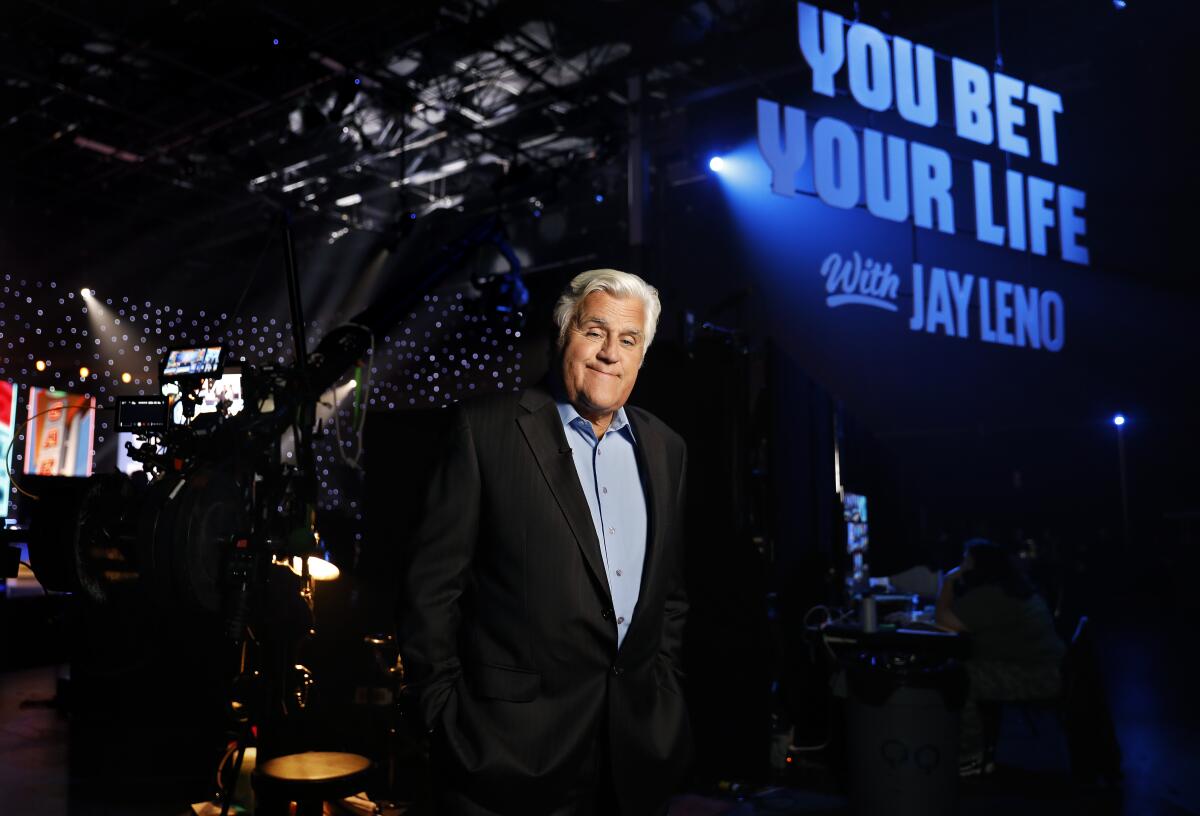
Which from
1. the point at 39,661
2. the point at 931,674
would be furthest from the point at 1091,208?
the point at 39,661

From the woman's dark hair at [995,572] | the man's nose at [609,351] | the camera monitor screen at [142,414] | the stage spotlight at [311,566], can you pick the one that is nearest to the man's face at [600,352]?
the man's nose at [609,351]

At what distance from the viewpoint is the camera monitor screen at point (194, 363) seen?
437 centimetres

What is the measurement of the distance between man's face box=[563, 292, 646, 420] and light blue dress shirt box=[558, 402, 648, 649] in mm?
72

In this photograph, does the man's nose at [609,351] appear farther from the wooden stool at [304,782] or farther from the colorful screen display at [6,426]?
the colorful screen display at [6,426]

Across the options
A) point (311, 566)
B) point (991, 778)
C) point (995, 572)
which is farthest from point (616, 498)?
point (991, 778)

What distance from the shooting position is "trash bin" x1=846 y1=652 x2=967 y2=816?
163 inches

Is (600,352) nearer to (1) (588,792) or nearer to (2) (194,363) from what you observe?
(1) (588,792)

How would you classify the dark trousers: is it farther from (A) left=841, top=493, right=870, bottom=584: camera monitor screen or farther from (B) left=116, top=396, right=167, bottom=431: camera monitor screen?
(A) left=841, top=493, right=870, bottom=584: camera monitor screen

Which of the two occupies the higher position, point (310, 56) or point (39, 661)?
point (310, 56)

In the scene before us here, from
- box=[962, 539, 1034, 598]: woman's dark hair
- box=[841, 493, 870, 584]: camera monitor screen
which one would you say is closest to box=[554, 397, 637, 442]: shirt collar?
box=[841, 493, 870, 584]: camera monitor screen

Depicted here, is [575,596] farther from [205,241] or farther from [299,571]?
[205,241]

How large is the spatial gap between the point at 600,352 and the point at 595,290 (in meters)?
0.14

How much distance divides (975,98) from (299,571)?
6307 millimetres

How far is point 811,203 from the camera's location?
10352 mm
